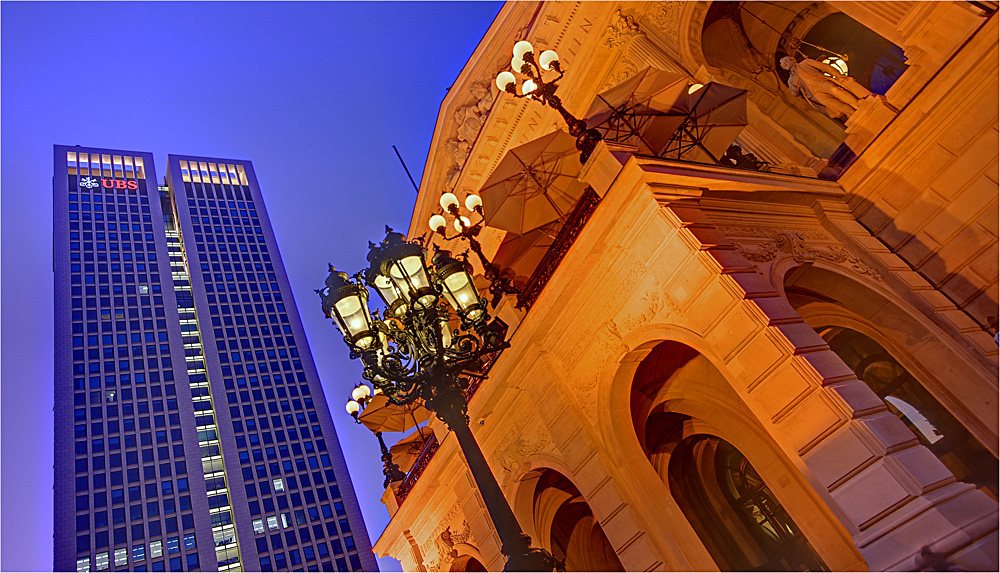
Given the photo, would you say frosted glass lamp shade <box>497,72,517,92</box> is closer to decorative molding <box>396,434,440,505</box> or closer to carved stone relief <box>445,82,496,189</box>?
carved stone relief <box>445,82,496,189</box>

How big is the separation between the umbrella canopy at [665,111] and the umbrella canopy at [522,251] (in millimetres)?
3015

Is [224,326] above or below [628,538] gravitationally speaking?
above

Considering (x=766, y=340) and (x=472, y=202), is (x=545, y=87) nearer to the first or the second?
(x=472, y=202)

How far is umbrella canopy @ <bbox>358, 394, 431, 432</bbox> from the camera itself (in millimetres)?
15830

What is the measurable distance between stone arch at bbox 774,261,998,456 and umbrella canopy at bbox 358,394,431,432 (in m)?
10.00

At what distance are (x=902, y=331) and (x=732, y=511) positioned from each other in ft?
17.4

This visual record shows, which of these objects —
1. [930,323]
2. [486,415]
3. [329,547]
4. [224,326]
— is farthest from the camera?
[224,326]

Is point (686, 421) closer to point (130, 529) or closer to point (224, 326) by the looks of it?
point (130, 529)

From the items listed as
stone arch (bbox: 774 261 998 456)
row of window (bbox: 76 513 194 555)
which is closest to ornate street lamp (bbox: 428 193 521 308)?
stone arch (bbox: 774 261 998 456)

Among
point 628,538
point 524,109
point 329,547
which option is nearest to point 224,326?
point 329,547

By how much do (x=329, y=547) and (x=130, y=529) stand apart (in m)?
18.7

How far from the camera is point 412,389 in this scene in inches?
273

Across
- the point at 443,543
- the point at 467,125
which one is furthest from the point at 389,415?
the point at 467,125

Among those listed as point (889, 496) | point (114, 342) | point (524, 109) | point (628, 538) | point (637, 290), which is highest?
point (114, 342)
